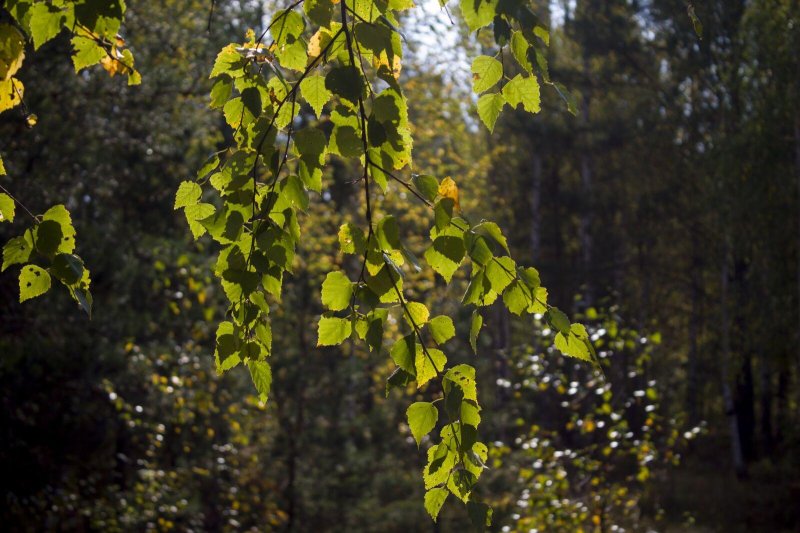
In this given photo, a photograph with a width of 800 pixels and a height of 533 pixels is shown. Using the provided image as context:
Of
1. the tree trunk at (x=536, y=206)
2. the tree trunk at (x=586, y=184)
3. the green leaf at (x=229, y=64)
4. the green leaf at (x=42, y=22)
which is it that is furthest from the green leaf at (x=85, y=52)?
the tree trunk at (x=536, y=206)

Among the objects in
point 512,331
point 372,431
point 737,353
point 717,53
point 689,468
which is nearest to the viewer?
point 372,431

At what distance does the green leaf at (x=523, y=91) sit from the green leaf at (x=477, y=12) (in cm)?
26

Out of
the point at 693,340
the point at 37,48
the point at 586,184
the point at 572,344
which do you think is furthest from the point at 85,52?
the point at 693,340

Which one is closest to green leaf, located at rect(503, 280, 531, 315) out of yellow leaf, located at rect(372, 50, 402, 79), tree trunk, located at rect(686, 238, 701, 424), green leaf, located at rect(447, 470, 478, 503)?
green leaf, located at rect(447, 470, 478, 503)

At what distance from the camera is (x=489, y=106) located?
71.9 inches

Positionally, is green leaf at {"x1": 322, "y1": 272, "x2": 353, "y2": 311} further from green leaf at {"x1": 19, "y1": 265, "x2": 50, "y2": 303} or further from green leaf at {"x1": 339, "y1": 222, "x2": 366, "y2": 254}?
green leaf at {"x1": 19, "y1": 265, "x2": 50, "y2": 303}

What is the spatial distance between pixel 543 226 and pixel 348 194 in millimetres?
11416

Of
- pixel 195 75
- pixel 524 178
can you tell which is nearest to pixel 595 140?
pixel 524 178

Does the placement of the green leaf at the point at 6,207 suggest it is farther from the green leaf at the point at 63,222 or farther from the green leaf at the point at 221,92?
the green leaf at the point at 221,92

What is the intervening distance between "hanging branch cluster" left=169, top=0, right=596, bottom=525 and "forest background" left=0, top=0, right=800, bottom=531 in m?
0.29

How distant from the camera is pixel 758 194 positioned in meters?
15.9

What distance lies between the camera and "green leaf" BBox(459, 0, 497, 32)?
5.03 ft

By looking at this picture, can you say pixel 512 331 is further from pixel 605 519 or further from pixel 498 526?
pixel 605 519

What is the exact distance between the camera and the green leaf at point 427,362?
173 centimetres
